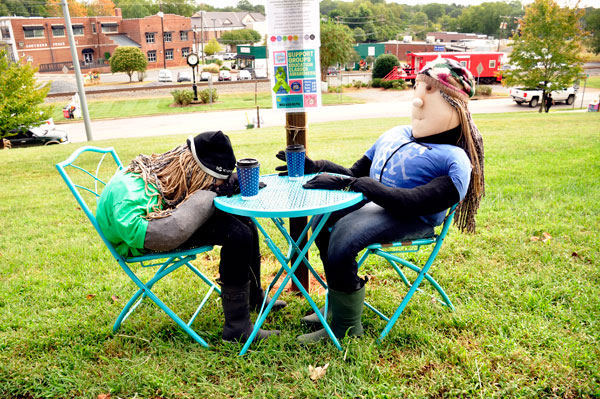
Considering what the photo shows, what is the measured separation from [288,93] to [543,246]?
239 centimetres

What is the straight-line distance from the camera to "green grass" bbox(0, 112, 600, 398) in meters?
2.14

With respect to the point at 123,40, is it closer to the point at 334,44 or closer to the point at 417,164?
the point at 334,44

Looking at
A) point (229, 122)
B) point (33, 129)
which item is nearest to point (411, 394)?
point (33, 129)

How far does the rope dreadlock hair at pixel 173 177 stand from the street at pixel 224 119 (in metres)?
15.2

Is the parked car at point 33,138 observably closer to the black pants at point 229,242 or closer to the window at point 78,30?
the black pants at point 229,242

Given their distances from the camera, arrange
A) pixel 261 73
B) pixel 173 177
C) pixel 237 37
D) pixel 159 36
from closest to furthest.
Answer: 1. pixel 173 177
2. pixel 261 73
3. pixel 159 36
4. pixel 237 37

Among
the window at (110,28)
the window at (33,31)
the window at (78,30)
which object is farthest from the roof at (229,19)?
the window at (33,31)

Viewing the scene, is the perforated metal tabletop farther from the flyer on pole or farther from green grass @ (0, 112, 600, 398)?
green grass @ (0, 112, 600, 398)

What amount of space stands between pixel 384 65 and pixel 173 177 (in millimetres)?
38270

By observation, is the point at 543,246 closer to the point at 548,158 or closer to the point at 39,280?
the point at 548,158

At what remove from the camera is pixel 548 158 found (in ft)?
21.1

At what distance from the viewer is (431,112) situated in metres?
2.43

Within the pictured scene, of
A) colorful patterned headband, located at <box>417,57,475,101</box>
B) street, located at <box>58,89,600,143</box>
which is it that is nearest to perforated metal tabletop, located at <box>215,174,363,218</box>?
colorful patterned headband, located at <box>417,57,475,101</box>

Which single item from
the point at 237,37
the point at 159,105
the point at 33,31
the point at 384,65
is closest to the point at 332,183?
the point at 159,105
